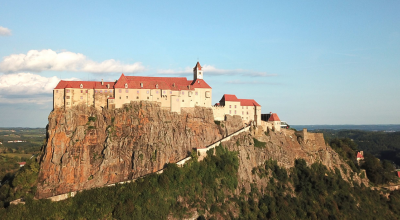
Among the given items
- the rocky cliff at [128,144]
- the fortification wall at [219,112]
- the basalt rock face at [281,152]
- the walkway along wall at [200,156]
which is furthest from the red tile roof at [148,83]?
the basalt rock face at [281,152]

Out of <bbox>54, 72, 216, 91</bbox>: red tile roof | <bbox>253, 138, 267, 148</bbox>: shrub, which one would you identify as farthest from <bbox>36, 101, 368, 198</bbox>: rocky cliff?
<bbox>54, 72, 216, 91</bbox>: red tile roof

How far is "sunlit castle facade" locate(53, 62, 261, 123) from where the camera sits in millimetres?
66312

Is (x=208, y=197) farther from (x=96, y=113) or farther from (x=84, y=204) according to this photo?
(x=96, y=113)

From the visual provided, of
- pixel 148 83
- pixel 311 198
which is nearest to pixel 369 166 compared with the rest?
pixel 311 198

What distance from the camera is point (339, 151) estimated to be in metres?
91.6

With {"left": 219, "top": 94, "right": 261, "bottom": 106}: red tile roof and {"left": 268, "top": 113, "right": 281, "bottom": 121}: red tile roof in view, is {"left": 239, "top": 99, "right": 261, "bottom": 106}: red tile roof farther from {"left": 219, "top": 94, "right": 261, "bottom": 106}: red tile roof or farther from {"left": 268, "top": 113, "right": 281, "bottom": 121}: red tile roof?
{"left": 268, "top": 113, "right": 281, "bottom": 121}: red tile roof

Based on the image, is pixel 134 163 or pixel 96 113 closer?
pixel 134 163

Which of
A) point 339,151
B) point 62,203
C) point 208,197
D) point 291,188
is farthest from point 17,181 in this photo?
point 339,151

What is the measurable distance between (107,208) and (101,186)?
17.9ft

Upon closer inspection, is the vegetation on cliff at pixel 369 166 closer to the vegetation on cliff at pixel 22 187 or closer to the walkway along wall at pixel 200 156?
the walkway along wall at pixel 200 156

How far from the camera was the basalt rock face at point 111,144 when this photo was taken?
191 ft

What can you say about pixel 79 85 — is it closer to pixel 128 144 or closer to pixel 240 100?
pixel 128 144

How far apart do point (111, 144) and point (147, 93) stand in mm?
13211

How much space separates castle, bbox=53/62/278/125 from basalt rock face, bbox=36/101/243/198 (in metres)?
1.70
